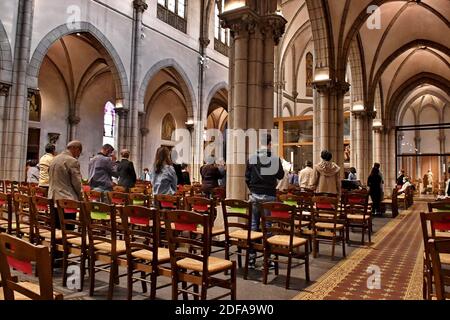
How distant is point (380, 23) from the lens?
16125mm

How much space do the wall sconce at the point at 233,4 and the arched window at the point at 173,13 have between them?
11.2m

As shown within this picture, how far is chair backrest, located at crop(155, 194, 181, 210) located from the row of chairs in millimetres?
2905

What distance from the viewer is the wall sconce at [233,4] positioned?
689cm

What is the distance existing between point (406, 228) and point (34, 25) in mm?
13118

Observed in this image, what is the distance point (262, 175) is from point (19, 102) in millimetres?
9586

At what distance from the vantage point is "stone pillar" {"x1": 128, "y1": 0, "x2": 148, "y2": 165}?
15.4 metres

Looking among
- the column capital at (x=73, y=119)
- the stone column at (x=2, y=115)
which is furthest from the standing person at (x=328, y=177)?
the column capital at (x=73, y=119)

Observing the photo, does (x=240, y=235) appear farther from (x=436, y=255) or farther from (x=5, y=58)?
(x=5, y=58)

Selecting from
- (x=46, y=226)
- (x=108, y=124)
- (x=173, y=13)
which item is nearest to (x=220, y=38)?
(x=173, y=13)

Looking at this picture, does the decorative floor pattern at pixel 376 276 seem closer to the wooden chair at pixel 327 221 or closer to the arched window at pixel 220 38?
the wooden chair at pixel 327 221

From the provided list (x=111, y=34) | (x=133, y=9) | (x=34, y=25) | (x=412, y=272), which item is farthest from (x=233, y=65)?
(x=133, y=9)

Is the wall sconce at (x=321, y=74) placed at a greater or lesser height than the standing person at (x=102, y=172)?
greater

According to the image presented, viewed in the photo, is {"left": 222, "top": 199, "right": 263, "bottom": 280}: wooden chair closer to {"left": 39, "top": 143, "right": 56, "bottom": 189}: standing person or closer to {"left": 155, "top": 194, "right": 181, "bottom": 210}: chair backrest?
{"left": 155, "top": 194, "right": 181, "bottom": 210}: chair backrest

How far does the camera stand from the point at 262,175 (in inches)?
190
